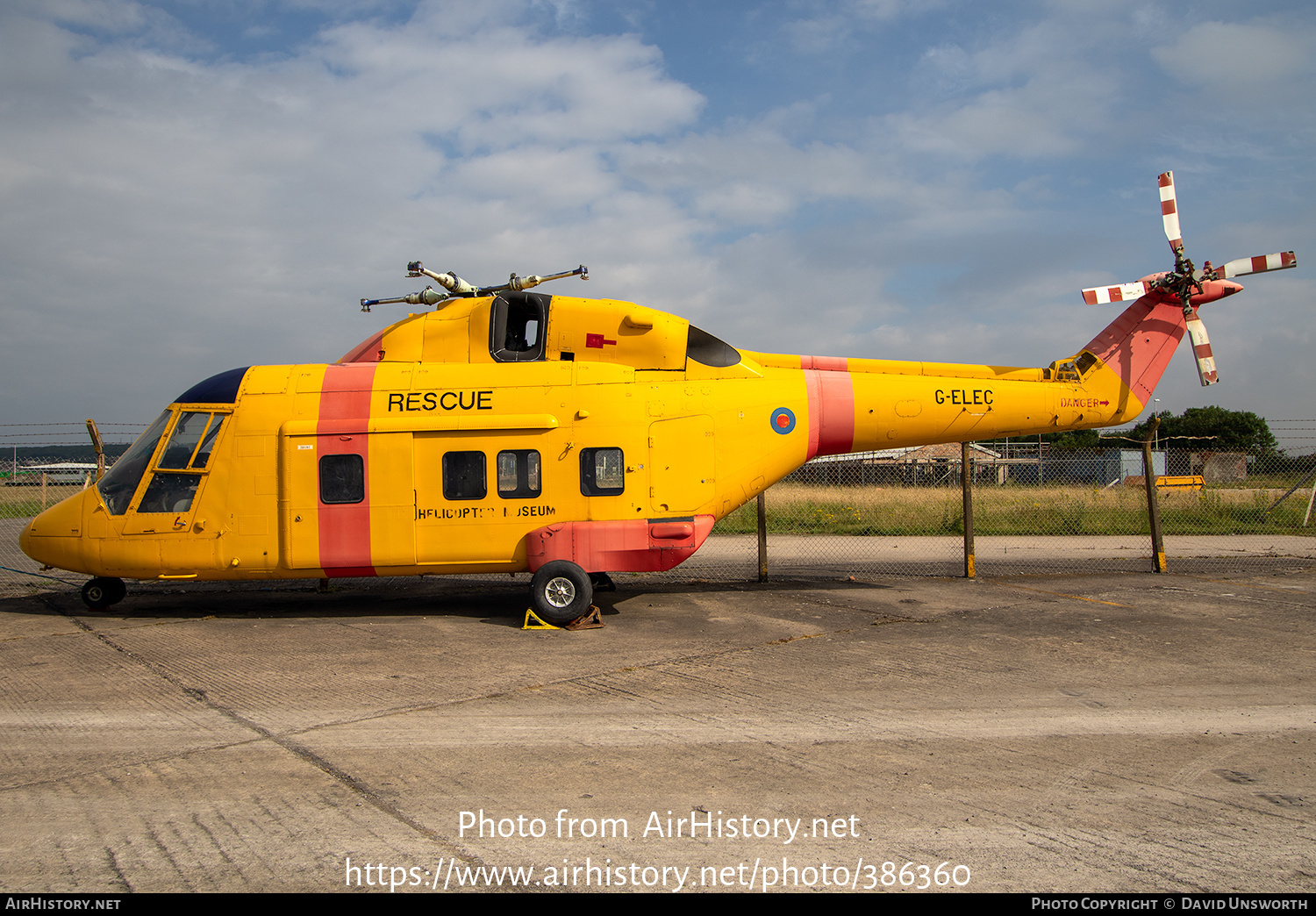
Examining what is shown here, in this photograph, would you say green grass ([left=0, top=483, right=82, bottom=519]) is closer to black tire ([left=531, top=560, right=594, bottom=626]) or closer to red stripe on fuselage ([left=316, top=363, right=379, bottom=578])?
red stripe on fuselage ([left=316, top=363, right=379, bottom=578])

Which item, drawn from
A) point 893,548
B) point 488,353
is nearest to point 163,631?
point 488,353

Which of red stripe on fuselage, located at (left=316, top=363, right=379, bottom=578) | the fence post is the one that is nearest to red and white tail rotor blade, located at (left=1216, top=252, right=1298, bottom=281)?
the fence post

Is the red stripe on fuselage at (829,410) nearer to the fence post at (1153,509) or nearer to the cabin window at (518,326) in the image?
the cabin window at (518,326)

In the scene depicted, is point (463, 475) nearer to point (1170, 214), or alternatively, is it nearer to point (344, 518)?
point (344, 518)

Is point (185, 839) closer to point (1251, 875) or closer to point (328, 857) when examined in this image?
point (328, 857)

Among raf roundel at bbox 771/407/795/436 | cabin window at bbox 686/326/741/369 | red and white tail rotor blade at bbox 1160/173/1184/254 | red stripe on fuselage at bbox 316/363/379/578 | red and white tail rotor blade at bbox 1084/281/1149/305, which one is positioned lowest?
red stripe on fuselage at bbox 316/363/379/578

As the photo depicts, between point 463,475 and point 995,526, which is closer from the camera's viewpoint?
point 463,475

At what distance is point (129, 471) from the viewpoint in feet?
29.6

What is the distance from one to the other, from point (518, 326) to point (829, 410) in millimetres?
3956

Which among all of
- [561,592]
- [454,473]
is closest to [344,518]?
[454,473]

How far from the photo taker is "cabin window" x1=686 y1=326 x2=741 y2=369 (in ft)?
31.4

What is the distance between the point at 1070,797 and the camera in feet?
13.6

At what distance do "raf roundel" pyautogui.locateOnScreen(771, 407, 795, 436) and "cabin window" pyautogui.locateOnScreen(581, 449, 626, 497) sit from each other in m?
1.96

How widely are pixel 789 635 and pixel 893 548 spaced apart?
9.24 meters
